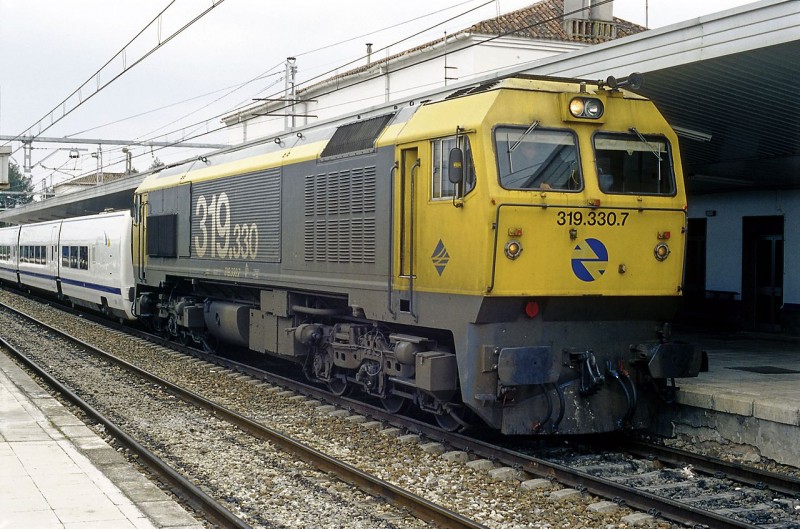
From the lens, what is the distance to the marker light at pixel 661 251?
9195 mm

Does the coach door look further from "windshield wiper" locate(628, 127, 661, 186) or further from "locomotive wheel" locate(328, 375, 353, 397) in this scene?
"windshield wiper" locate(628, 127, 661, 186)

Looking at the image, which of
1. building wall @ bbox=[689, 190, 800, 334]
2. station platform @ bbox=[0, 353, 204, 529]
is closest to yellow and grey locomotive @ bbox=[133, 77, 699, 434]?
station platform @ bbox=[0, 353, 204, 529]

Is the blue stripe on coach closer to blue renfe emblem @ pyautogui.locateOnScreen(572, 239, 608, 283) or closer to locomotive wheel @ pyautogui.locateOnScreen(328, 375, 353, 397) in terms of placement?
locomotive wheel @ pyautogui.locateOnScreen(328, 375, 353, 397)

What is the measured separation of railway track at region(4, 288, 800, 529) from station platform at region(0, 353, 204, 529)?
3236 mm

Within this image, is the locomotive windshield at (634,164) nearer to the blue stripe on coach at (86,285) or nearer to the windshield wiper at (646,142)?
the windshield wiper at (646,142)

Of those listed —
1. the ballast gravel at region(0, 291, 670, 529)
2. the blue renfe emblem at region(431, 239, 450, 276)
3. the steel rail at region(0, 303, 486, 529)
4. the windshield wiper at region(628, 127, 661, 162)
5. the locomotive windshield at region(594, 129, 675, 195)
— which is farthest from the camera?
the windshield wiper at region(628, 127, 661, 162)

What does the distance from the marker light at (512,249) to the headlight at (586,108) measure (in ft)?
5.09

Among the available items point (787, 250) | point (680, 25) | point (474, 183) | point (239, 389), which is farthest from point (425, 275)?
point (787, 250)

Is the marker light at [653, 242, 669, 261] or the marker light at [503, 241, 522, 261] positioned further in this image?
the marker light at [653, 242, 669, 261]

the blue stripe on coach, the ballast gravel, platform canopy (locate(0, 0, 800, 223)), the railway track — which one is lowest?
the ballast gravel

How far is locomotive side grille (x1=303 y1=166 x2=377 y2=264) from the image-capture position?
34.0 ft

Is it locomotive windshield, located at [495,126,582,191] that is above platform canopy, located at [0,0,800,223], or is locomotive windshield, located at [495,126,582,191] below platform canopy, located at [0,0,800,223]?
below

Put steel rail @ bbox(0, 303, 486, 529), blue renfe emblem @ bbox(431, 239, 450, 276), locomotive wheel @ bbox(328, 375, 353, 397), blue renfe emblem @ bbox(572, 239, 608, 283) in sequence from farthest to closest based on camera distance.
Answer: locomotive wheel @ bbox(328, 375, 353, 397)
blue renfe emblem @ bbox(431, 239, 450, 276)
blue renfe emblem @ bbox(572, 239, 608, 283)
steel rail @ bbox(0, 303, 486, 529)

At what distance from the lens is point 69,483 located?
748 cm
